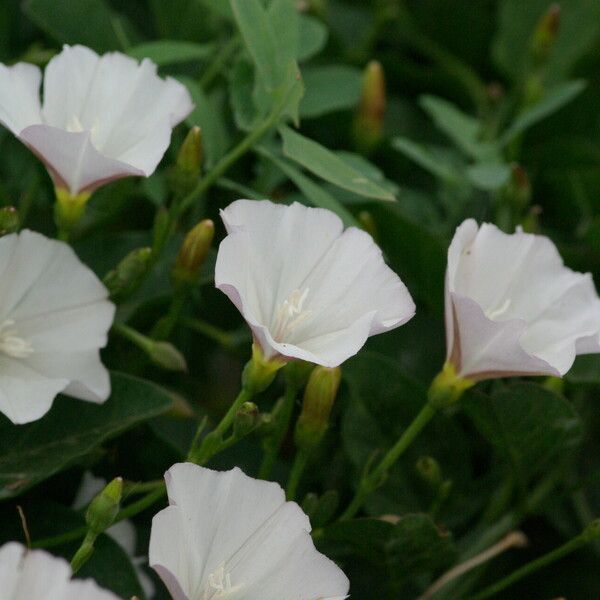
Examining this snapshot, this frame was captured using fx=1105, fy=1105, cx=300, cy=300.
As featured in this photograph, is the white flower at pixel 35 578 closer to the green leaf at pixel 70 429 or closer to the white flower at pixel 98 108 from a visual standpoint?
the green leaf at pixel 70 429

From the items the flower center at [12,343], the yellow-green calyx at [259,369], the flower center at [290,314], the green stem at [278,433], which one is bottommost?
the green stem at [278,433]

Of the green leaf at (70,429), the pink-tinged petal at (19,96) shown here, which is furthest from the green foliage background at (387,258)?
the pink-tinged petal at (19,96)

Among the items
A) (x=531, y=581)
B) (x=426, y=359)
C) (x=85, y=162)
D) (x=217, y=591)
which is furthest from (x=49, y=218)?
(x=531, y=581)

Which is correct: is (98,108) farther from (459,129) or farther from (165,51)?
(459,129)

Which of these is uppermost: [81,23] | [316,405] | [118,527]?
[81,23]

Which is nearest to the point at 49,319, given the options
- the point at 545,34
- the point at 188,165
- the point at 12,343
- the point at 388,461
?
the point at 12,343

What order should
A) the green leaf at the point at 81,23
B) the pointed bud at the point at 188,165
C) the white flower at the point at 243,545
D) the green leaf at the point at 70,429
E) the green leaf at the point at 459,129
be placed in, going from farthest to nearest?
→ the green leaf at the point at 459,129 < the green leaf at the point at 81,23 < the pointed bud at the point at 188,165 < the green leaf at the point at 70,429 < the white flower at the point at 243,545

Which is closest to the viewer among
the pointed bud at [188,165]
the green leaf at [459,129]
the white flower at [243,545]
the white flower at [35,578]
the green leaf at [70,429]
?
the white flower at [35,578]
